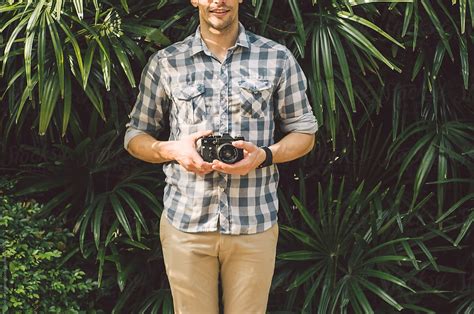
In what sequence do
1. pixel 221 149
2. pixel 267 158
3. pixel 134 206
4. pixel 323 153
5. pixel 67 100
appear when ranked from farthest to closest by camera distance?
pixel 323 153 → pixel 134 206 → pixel 67 100 → pixel 267 158 → pixel 221 149

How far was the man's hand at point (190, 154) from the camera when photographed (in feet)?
7.99

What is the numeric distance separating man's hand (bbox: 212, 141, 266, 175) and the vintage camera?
1cm

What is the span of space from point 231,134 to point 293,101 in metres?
0.22

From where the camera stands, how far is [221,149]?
2393 millimetres

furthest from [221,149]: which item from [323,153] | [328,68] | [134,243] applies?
[323,153]

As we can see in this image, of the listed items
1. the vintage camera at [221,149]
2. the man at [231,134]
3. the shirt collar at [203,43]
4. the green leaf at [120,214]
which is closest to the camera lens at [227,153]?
the vintage camera at [221,149]

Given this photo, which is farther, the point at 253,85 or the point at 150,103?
the point at 150,103

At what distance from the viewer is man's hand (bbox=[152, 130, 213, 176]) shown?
2.44 metres

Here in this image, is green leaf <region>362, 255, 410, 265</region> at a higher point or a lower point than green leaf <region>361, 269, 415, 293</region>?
higher

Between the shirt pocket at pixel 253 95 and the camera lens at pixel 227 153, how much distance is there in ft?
0.65

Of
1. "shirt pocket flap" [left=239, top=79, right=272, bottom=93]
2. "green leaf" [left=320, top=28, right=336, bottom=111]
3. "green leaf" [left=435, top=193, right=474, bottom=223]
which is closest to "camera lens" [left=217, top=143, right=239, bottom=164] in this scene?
"shirt pocket flap" [left=239, top=79, right=272, bottom=93]

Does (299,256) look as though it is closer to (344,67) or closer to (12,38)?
(344,67)

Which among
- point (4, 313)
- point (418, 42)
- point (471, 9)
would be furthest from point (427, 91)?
point (4, 313)

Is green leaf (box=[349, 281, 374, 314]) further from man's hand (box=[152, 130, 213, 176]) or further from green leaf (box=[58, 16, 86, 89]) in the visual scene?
green leaf (box=[58, 16, 86, 89])
